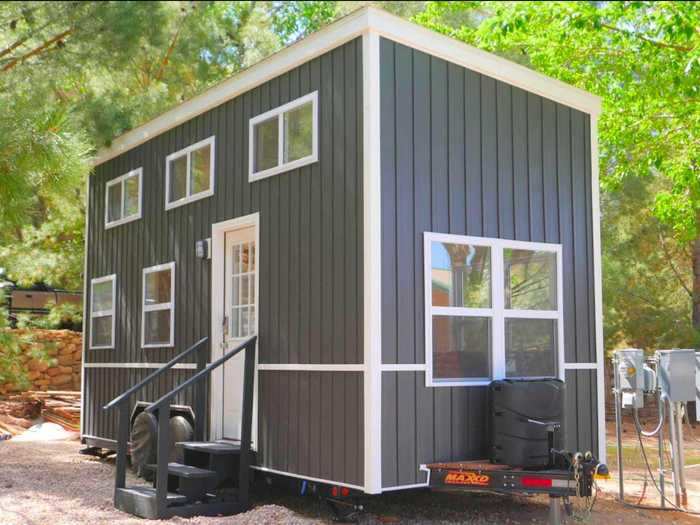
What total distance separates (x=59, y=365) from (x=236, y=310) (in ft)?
28.4

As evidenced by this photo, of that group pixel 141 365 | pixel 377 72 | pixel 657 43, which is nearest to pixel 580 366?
pixel 377 72

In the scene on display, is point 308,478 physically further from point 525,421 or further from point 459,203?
point 459,203

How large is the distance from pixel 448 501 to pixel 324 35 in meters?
4.00

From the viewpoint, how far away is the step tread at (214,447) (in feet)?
22.1

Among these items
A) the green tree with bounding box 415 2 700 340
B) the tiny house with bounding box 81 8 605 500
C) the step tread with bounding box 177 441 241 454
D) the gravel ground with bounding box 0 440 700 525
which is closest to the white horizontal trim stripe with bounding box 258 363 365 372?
the tiny house with bounding box 81 8 605 500

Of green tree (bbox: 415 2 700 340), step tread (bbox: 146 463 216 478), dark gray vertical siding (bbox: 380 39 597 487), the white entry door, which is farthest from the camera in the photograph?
green tree (bbox: 415 2 700 340)

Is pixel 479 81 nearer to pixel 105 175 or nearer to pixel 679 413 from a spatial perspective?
pixel 679 413

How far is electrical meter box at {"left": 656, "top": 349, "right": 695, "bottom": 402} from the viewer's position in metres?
7.08

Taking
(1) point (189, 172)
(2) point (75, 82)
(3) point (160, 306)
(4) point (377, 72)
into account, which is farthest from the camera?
(2) point (75, 82)

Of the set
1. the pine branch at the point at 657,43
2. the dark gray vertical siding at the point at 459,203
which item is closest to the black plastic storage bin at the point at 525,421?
the dark gray vertical siding at the point at 459,203

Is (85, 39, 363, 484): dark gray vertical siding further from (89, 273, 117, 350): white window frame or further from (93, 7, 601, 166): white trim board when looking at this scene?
(89, 273, 117, 350): white window frame

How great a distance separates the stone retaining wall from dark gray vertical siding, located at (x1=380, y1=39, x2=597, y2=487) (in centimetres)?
1011

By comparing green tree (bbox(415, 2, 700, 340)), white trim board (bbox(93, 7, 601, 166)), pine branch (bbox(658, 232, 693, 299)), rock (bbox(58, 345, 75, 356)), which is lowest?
rock (bbox(58, 345, 75, 356))

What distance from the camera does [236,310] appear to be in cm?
764
